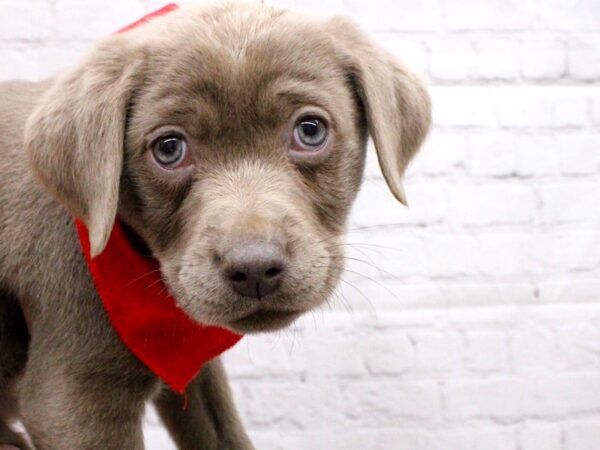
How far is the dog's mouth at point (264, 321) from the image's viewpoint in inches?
53.8

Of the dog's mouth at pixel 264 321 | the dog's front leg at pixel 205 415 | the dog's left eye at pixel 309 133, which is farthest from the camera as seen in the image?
the dog's front leg at pixel 205 415

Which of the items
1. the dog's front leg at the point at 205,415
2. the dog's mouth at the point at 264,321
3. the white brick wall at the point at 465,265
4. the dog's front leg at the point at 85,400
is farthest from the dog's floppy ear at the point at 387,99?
the white brick wall at the point at 465,265

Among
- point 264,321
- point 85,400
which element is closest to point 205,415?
point 85,400

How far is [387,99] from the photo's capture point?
1.58m

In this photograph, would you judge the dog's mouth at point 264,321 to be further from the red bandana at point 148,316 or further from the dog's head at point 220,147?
the red bandana at point 148,316

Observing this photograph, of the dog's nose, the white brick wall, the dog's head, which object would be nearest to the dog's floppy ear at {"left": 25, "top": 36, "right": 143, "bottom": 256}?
the dog's head

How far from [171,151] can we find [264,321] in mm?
324

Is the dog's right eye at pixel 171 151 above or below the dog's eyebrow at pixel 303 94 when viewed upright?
below

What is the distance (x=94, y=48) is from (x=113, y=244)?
0.35 meters

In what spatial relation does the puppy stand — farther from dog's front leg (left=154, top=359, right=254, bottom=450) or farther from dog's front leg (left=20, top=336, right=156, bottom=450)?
dog's front leg (left=154, top=359, right=254, bottom=450)

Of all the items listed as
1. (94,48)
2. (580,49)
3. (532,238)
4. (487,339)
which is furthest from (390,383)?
(94,48)

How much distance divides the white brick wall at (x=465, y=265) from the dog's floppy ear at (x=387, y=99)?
1.10m

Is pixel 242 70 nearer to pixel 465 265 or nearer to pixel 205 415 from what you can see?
pixel 205 415

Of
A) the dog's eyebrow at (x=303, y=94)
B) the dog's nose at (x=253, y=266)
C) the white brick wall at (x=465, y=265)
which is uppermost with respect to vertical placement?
the dog's eyebrow at (x=303, y=94)
